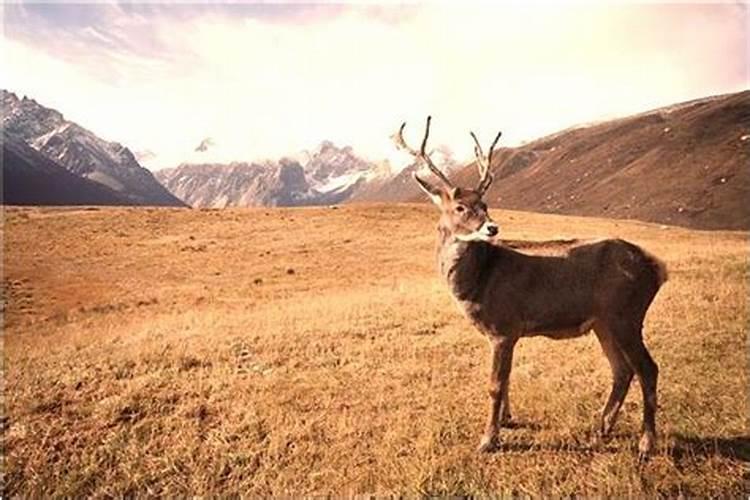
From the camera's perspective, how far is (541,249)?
1034 cm

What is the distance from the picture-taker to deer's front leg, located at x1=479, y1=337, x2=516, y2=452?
9227 mm

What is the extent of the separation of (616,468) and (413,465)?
2620 mm

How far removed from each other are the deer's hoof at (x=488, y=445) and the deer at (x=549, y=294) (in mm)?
14

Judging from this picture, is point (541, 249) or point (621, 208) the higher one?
point (541, 249)

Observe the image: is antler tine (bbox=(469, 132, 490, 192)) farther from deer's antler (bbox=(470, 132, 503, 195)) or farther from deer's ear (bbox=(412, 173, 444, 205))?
deer's ear (bbox=(412, 173, 444, 205))

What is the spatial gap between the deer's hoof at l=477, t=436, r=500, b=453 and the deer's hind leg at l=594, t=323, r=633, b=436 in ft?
5.43

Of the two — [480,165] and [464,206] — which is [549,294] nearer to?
[464,206]

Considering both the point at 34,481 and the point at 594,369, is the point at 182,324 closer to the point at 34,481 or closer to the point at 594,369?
the point at 34,481

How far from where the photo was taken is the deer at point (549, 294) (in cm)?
922

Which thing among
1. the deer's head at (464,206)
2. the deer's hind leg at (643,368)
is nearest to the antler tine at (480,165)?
the deer's head at (464,206)

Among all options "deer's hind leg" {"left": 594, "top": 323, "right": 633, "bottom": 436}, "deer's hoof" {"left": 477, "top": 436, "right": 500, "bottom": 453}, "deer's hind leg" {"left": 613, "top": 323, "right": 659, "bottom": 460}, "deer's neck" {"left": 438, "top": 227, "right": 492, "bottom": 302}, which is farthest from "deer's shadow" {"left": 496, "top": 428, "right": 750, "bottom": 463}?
"deer's neck" {"left": 438, "top": 227, "right": 492, "bottom": 302}

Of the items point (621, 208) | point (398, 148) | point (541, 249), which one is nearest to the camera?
point (541, 249)

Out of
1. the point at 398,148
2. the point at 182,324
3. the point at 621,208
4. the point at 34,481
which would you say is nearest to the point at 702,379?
the point at 398,148

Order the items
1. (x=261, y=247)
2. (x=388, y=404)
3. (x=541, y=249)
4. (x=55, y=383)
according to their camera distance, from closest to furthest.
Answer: (x=541, y=249), (x=388, y=404), (x=55, y=383), (x=261, y=247)
